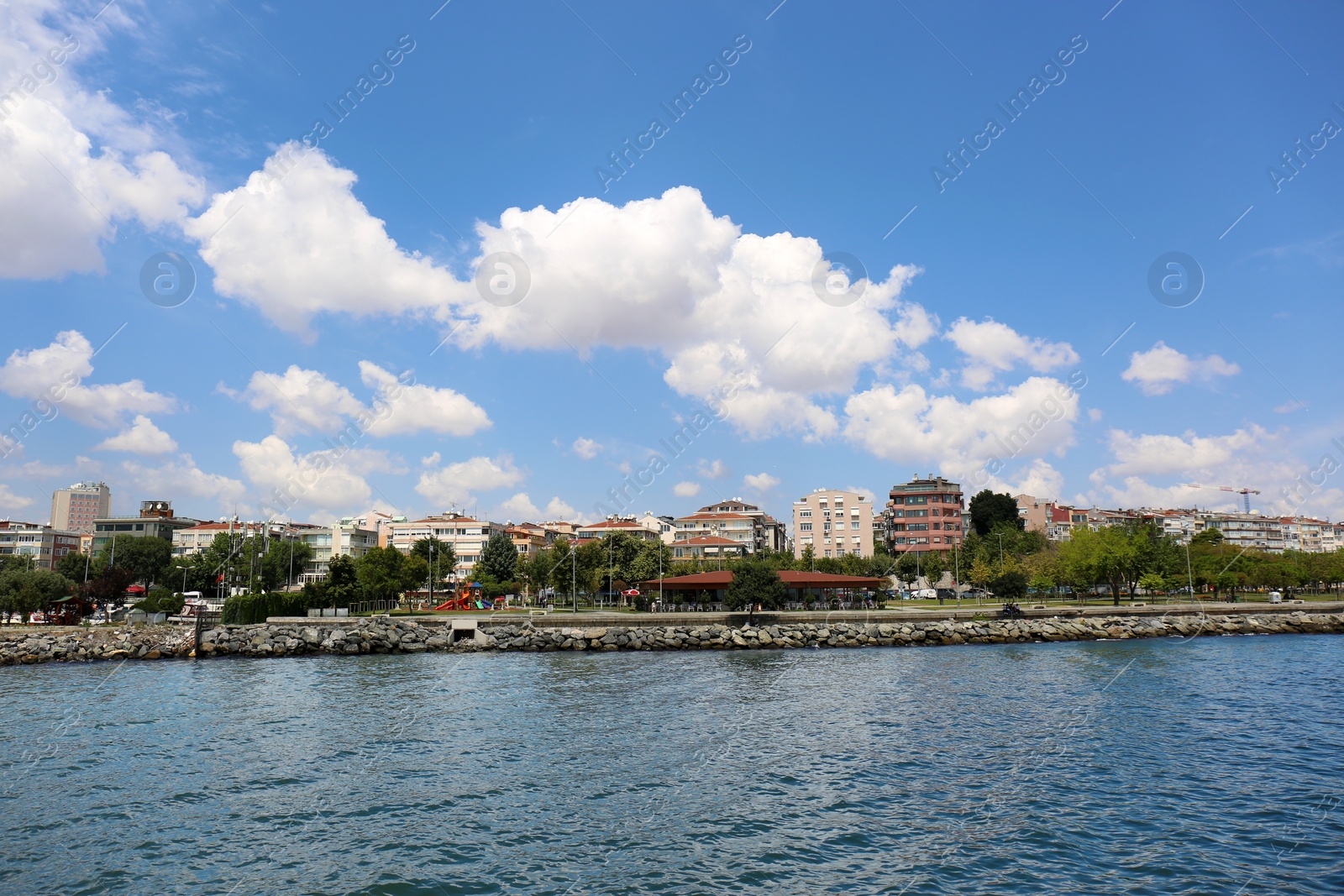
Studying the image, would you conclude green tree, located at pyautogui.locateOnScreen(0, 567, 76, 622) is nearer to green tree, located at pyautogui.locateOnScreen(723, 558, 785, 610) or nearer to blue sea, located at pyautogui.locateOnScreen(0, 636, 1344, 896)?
blue sea, located at pyautogui.locateOnScreen(0, 636, 1344, 896)

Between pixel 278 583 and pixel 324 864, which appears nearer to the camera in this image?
pixel 324 864

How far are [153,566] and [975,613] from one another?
109m

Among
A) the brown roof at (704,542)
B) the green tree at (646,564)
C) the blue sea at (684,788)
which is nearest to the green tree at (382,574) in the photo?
the green tree at (646,564)

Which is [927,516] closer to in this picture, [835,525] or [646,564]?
[835,525]

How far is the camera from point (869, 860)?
41.8ft

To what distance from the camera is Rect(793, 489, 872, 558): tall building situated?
435 ft

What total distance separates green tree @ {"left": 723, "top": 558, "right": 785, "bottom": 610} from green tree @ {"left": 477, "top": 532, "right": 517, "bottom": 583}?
3819 centimetres

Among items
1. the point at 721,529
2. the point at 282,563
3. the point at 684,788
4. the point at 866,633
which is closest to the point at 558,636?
the point at 866,633

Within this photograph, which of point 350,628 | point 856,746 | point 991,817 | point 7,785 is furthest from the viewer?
point 350,628

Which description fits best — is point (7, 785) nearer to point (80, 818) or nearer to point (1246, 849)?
point (80, 818)

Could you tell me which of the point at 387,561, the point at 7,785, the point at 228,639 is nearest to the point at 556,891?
the point at 7,785

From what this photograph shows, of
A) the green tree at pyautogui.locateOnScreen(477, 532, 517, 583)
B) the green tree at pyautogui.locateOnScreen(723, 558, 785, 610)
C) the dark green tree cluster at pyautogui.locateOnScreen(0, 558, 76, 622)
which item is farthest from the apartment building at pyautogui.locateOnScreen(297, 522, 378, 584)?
the green tree at pyautogui.locateOnScreen(723, 558, 785, 610)

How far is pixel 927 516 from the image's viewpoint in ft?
436

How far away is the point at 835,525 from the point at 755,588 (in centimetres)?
7827
